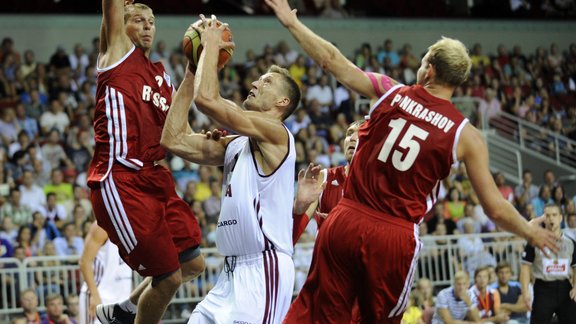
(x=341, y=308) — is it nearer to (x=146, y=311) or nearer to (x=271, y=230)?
(x=271, y=230)

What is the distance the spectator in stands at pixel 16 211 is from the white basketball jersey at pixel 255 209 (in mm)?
8452

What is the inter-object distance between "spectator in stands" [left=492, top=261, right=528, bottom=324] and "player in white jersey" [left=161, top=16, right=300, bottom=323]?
25.3 feet

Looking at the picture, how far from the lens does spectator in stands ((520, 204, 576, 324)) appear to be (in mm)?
12500

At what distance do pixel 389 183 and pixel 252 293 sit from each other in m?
1.19

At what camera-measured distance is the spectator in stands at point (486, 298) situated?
527 inches

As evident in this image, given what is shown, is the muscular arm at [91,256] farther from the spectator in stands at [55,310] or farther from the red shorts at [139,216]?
the red shorts at [139,216]

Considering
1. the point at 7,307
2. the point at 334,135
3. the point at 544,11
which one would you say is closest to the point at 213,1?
the point at 334,135

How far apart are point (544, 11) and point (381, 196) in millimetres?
21219

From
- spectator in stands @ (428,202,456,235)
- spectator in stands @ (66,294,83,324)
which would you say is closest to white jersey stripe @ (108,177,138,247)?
spectator in stands @ (66,294,83,324)

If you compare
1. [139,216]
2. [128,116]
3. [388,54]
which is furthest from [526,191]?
[128,116]

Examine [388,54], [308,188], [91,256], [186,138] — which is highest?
[388,54]

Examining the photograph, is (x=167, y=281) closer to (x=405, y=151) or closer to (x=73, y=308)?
(x=405, y=151)

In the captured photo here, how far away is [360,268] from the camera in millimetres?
6086

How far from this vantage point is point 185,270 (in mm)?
7734
